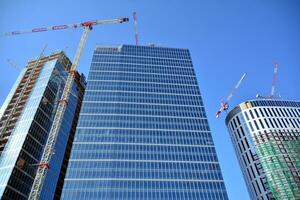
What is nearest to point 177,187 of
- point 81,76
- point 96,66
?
point 96,66

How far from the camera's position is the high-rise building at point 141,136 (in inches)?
4198

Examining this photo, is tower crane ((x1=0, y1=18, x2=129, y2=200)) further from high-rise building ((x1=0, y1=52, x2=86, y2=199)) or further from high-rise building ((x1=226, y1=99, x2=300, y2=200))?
high-rise building ((x1=226, y1=99, x2=300, y2=200))

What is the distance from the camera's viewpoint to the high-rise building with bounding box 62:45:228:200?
350 ft

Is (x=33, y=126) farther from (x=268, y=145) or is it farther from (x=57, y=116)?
(x=268, y=145)

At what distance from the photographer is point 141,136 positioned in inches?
4899

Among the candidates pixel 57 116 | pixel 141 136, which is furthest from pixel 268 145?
pixel 57 116

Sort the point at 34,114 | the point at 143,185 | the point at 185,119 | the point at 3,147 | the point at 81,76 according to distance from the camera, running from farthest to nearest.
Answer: the point at 81,76 < the point at 185,119 < the point at 34,114 < the point at 3,147 < the point at 143,185

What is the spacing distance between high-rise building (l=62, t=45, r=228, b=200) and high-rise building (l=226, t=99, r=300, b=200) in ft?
71.8

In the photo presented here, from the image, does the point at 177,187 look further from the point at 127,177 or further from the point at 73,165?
the point at 73,165

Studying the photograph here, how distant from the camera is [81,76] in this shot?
564 feet

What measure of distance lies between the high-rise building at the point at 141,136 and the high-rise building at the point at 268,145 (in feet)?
71.8

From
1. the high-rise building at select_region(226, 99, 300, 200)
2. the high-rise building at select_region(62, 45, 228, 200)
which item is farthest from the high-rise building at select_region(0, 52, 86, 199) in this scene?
the high-rise building at select_region(226, 99, 300, 200)

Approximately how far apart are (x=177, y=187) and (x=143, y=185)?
12181 millimetres

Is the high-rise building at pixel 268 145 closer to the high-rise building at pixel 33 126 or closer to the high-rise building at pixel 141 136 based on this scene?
the high-rise building at pixel 141 136
